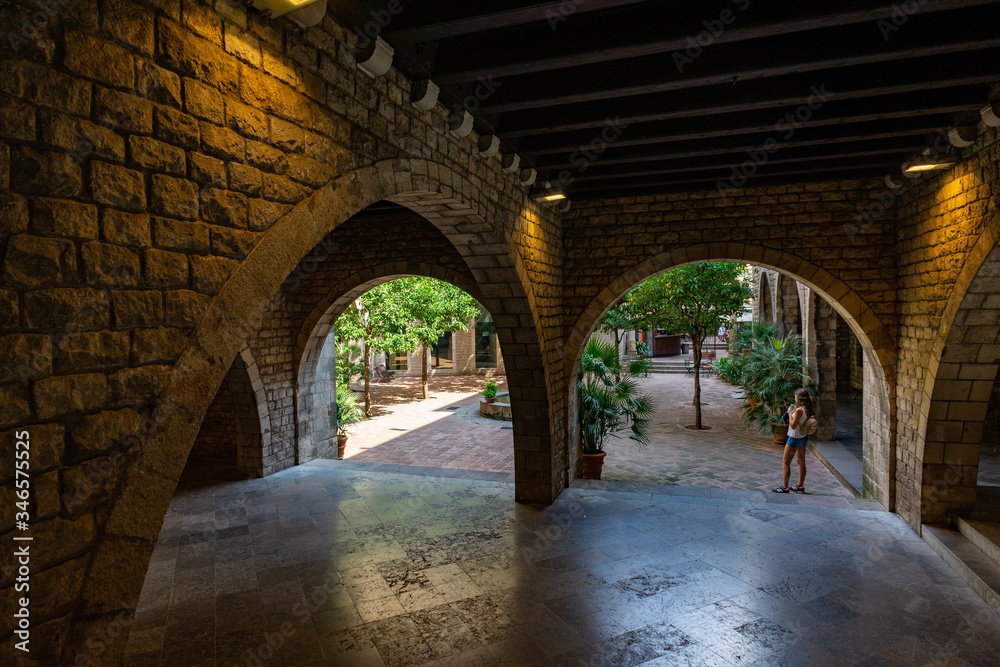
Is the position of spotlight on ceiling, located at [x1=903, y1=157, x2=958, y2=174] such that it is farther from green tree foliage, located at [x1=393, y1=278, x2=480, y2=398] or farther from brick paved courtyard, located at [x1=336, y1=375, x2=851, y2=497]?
green tree foliage, located at [x1=393, y1=278, x2=480, y2=398]

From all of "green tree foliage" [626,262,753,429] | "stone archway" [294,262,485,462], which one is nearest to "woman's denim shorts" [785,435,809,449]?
"green tree foliage" [626,262,753,429]

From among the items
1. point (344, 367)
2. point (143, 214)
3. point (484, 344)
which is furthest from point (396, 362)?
point (143, 214)

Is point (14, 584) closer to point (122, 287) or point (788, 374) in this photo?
point (122, 287)

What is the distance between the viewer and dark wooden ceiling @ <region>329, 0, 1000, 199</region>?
9.16 ft

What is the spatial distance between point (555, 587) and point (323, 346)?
570 cm

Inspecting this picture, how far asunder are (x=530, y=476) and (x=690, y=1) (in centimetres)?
469

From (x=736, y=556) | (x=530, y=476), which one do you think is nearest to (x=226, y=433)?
(x=530, y=476)

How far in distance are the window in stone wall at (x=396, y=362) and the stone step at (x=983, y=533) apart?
782 inches

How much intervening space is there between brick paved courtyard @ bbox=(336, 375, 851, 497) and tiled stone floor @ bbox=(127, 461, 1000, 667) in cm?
194

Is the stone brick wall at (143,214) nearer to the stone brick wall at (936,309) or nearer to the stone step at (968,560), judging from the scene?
the stone brick wall at (936,309)

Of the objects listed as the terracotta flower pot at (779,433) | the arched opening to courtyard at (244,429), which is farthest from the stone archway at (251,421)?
the terracotta flower pot at (779,433)

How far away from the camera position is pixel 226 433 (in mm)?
8133

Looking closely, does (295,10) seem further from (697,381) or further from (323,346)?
(697,381)

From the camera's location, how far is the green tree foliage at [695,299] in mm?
10945
